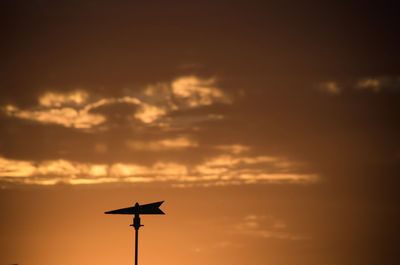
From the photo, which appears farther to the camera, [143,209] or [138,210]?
[143,209]

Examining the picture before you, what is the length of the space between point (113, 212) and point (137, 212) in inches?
52.7

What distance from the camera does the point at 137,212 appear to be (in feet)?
82.3

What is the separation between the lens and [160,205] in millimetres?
25344

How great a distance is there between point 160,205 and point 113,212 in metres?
2.53

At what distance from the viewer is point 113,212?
25344mm

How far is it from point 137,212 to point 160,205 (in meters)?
1.26
